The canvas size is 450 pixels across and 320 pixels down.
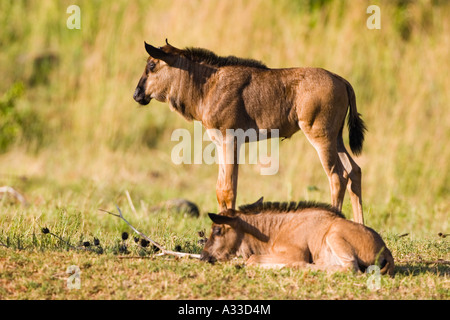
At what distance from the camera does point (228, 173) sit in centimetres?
809

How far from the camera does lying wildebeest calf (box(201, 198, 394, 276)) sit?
6.77 metres

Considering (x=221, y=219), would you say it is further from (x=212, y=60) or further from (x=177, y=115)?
(x=177, y=115)

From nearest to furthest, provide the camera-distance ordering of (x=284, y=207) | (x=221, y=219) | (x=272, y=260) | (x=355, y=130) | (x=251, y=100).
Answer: (x=272, y=260), (x=221, y=219), (x=284, y=207), (x=251, y=100), (x=355, y=130)

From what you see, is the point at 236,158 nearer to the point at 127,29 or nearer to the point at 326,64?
the point at 326,64

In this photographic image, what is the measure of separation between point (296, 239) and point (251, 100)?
194cm

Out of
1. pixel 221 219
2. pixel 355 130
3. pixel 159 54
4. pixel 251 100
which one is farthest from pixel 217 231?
pixel 355 130

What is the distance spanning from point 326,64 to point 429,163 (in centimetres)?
321

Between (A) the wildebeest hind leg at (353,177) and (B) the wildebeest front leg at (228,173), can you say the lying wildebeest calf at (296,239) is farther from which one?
(A) the wildebeest hind leg at (353,177)

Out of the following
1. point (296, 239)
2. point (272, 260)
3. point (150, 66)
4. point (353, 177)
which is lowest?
point (272, 260)

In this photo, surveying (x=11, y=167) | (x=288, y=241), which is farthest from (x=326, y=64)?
(x=288, y=241)

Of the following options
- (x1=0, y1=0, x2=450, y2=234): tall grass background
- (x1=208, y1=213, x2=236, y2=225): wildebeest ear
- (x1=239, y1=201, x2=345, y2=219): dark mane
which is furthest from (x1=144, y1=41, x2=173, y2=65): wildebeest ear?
(x1=0, y1=0, x2=450, y2=234): tall grass background

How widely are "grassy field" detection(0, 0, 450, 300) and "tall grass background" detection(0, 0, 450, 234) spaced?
30 millimetres

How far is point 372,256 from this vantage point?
6.77 m

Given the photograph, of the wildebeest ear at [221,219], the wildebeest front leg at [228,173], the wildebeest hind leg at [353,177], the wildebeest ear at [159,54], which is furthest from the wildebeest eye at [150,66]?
the wildebeest hind leg at [353,177]
